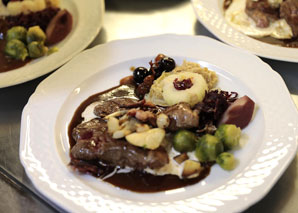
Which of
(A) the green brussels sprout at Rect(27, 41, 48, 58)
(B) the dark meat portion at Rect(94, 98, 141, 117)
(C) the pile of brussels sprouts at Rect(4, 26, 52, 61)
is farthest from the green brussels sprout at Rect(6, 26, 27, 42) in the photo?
(B) the dark meat portion at Rect(94, 98, 141, 117)

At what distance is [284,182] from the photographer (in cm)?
→ 275

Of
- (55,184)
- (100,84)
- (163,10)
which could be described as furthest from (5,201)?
(163,10)

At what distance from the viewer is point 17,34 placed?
160 inches

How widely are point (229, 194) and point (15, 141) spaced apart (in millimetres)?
2020

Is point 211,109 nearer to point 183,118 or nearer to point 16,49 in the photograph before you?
point 183,118

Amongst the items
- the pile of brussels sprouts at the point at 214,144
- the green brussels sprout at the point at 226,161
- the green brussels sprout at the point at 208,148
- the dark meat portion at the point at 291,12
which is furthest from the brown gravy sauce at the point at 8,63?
the dark meat portion at the point at 291,12

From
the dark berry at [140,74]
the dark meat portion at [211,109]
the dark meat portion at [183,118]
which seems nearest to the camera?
the dark meat portion at [183,118]

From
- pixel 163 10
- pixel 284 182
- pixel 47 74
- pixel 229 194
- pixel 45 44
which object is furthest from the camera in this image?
pixel 163 10

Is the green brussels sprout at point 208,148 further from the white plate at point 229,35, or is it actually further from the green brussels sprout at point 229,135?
the white plate at point 229,35

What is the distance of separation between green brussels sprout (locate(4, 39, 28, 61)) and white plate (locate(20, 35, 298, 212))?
0.66 metres

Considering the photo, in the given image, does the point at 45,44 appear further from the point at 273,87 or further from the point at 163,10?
the point at 273,87

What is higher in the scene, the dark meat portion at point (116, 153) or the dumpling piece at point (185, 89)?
the dumpling piece at point (185, 89)

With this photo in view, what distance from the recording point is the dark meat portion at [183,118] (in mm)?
2824

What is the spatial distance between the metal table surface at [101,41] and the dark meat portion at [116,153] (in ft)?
1.56
